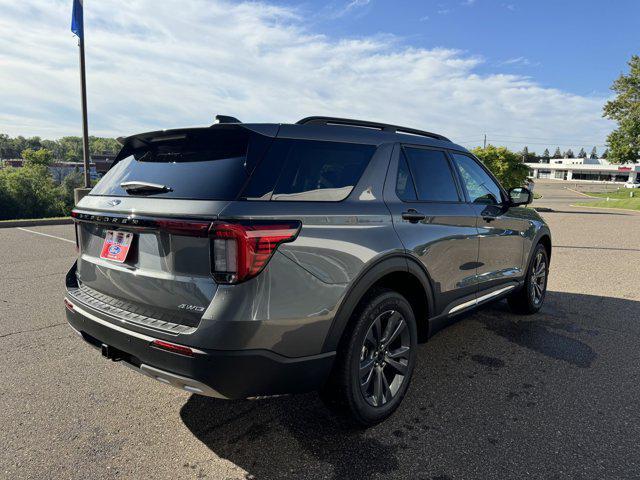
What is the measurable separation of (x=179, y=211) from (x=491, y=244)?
9.40ft

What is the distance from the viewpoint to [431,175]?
3.37 m

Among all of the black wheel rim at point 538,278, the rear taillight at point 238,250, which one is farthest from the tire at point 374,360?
the black wheel rim at point 538,278

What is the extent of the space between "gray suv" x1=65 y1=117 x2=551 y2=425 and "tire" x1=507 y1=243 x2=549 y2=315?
82.2 inches

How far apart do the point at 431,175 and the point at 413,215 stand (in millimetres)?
557

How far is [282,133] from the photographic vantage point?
7.73 feet

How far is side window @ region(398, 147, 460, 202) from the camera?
125 inches

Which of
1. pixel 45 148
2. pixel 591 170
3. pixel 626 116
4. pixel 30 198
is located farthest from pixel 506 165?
pixel 45 148

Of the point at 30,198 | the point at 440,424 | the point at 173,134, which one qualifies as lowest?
the point at 440,424

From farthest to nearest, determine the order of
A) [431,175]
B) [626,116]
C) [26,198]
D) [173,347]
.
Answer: [626,116], [26,198], [431,175], [173,347]

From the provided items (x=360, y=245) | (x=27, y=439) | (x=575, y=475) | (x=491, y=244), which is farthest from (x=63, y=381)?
(x=491, y=244)

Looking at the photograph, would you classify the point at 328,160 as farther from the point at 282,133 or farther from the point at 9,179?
the point at 9,179

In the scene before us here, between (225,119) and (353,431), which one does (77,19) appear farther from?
(353,431)

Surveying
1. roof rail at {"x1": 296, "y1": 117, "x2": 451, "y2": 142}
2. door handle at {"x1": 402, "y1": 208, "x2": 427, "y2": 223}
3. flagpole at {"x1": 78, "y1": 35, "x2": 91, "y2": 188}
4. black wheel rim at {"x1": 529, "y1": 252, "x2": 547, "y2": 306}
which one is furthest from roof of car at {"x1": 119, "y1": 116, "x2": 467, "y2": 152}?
flagpole at {"x1": 78, "y1": 35, "x2": 91, "y2": 188}

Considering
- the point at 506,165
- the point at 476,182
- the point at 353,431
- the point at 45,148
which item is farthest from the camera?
the point at 45,148
